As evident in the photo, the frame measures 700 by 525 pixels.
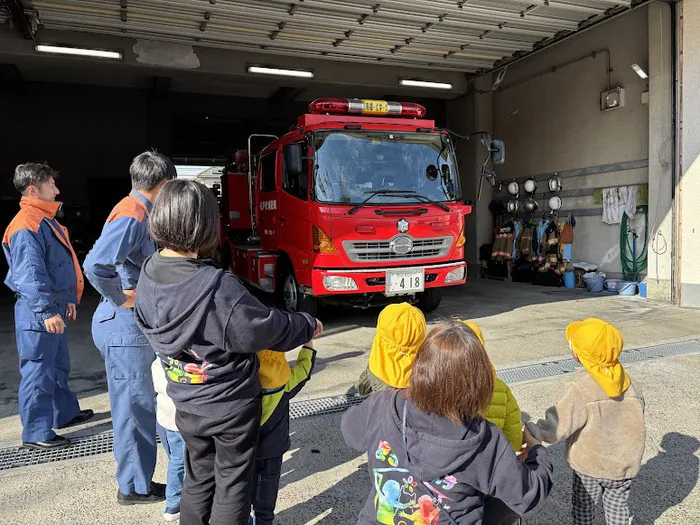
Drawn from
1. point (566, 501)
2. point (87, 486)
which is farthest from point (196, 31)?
point (566, 501)

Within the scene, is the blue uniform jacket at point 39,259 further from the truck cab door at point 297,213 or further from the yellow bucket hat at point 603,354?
the truck cab door at point 297,213

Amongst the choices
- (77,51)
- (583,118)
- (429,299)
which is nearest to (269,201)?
(429,299)

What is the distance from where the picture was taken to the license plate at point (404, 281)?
629 cm

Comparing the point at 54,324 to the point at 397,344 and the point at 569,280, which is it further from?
the point at 569,280

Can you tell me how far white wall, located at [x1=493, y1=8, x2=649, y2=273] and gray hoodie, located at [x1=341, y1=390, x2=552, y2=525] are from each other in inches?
350

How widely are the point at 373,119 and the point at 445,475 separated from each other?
5840 millimetres

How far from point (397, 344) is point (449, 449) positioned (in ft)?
2.01

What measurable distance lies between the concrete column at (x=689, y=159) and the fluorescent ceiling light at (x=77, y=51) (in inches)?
343

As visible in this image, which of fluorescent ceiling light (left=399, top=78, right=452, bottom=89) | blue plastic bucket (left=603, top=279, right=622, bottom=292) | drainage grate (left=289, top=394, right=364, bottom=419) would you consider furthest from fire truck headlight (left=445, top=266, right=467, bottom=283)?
fluorescent ceiling light (left=399, top=78, right=452, bottom=89)

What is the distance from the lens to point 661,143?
26.7ft

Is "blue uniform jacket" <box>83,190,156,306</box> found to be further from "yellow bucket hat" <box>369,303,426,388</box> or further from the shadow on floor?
the shadow on floor

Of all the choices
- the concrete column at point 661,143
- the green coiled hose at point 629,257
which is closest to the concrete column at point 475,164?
the green coiled hose at point 629,257

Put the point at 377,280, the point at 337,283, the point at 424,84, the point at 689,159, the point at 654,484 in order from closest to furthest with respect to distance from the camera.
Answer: the point at 654,484, the point at 337,283, the point at 377,280, the point at 689,159, the point at 424,84

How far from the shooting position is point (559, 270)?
10453mm
